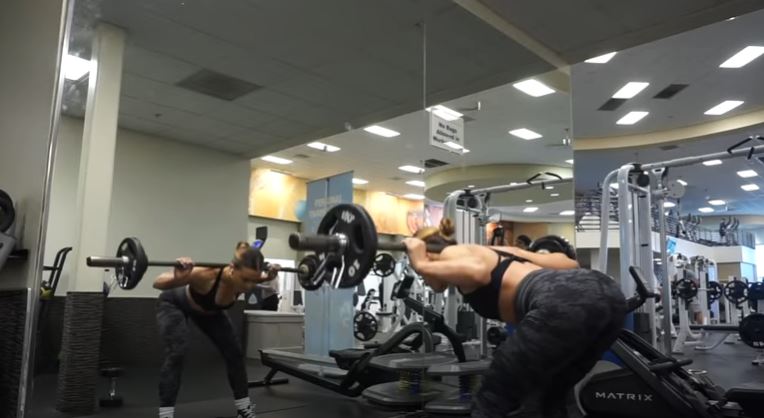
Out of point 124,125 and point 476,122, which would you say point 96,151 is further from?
point 476,122

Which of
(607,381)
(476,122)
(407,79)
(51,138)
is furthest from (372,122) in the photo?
(51,138)

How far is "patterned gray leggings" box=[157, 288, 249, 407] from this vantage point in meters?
3.02

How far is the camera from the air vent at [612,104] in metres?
6.92

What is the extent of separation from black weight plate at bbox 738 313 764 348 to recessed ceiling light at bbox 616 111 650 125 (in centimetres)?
294

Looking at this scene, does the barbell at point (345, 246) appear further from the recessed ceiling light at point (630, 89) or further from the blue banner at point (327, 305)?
the recessed ceiling light at point (630, 89)

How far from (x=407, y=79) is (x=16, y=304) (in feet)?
11.6

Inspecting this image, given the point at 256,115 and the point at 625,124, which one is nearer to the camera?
the point at 256,115

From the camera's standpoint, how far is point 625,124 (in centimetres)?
796

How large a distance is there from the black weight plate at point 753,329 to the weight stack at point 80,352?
6050 millimetres

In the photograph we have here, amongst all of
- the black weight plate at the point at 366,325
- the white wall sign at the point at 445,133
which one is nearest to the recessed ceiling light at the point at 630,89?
the white wall sign at the point at 445,133

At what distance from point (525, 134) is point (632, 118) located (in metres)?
2.02

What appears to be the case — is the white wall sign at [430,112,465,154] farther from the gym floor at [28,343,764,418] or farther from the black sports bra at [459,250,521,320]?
the black sports bra at [459,250,521,320]

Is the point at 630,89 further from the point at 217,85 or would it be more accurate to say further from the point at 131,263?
the point at 131,263

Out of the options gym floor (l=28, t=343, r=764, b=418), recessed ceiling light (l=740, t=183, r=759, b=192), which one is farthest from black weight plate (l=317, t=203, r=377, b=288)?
recessed ceiling light (l=740, t=183, r=759, b=192)
